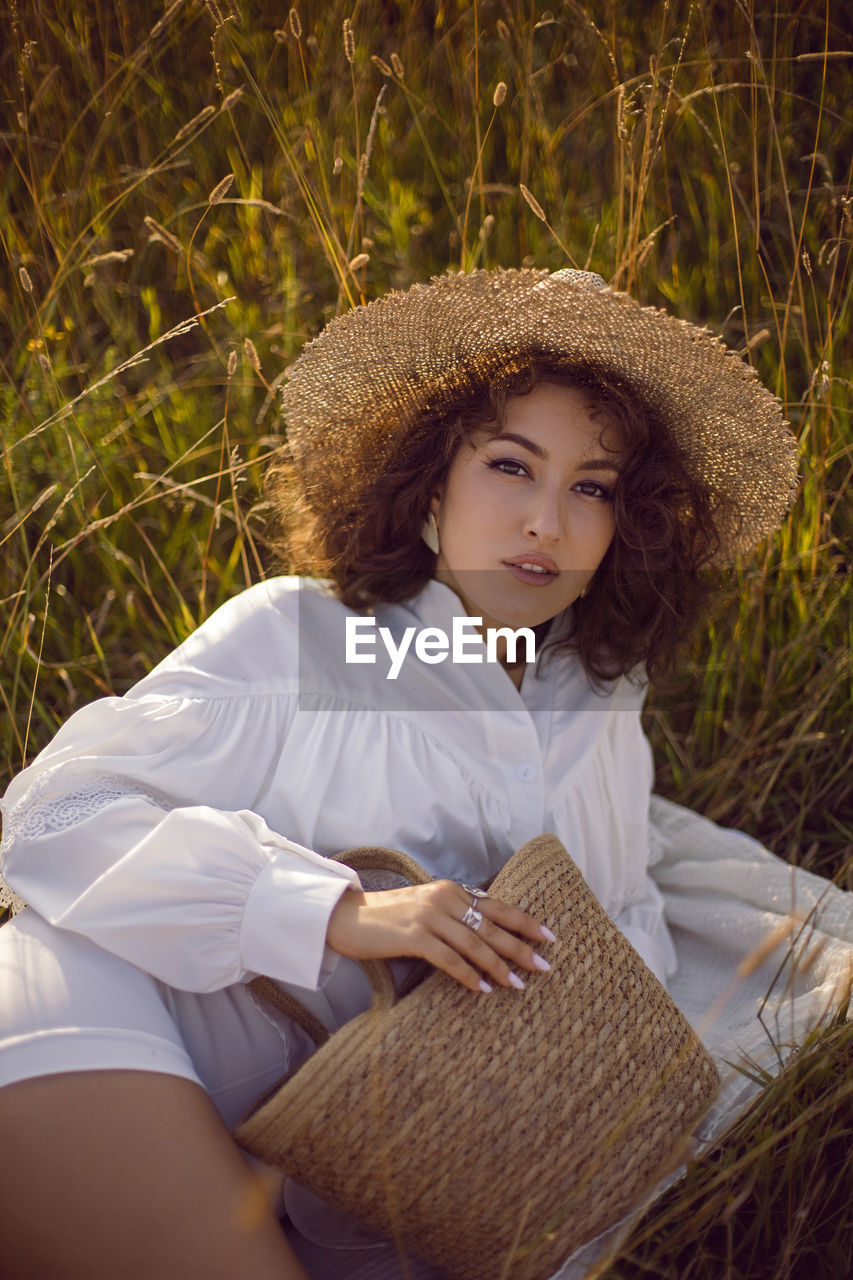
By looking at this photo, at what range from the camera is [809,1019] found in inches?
69.8

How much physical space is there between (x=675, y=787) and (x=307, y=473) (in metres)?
1.42

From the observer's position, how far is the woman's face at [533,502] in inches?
70.3

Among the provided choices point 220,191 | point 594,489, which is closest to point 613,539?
point 594,489

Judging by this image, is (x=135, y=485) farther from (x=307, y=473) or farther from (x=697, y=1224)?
(x=697, y=1224)

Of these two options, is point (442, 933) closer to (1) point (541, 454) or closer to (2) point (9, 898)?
(2) point (9, 898)

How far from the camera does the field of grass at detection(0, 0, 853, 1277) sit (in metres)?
2.49

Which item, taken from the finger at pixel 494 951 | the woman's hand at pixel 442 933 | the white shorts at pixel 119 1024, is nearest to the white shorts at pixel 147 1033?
the white shorts at pixel 119 1024

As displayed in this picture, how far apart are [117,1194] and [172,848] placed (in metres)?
0.45

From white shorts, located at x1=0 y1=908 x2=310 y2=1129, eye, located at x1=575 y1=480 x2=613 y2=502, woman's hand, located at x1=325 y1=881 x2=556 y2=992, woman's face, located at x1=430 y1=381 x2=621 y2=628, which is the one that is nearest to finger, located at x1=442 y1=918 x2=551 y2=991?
woman's hand, located at x1=325 y1=881 x2=556 y2=992

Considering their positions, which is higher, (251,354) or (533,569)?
(251,354)

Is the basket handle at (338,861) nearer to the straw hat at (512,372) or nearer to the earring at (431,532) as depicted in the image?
the earring at (431,532)

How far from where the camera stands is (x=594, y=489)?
1898 millimetres

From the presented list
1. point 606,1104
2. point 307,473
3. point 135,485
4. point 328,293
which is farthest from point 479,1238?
point 328,293

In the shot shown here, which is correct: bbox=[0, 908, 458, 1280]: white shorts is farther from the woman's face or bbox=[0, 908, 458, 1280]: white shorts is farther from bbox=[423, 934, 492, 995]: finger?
the woman's face
